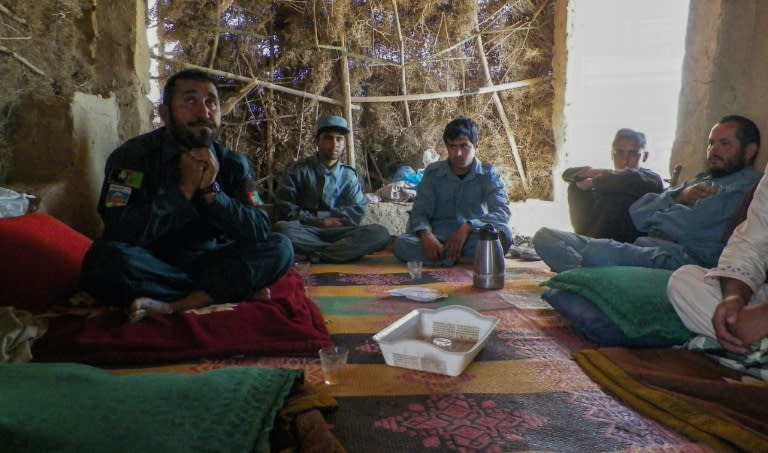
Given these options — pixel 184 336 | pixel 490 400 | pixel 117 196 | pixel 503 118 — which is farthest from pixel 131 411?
pixel 503 118

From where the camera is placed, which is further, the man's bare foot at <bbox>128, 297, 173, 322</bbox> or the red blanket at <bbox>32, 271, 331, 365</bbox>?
the man's bare foot at <bbox>128, 297, 173, 322</bbox>

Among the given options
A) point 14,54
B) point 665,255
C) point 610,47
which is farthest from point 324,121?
point 610,47

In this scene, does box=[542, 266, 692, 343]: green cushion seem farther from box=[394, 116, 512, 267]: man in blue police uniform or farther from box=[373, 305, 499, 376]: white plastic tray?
box=[394, 116, 512, 267]: man in blue police uniform

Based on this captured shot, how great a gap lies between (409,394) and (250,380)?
533mm

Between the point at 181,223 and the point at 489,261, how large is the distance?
70.3 inches

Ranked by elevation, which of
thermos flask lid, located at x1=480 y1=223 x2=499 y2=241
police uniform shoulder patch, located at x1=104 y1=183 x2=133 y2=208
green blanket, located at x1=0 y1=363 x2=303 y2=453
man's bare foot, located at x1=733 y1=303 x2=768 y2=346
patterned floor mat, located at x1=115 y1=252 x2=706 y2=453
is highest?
police uniform shoulder patch, located at x1=104 y1=183 x2=133 y2=208

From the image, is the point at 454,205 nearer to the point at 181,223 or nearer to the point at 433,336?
the point at 433,336

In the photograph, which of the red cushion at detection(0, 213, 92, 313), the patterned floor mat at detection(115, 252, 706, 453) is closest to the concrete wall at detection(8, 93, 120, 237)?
the red cushion at detection(0, 213, 92, 313)

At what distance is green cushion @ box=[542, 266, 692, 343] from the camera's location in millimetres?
2104

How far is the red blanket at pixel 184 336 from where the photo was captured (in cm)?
199

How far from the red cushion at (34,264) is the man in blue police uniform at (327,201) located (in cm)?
192

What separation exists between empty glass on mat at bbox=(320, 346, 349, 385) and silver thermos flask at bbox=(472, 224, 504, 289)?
5.03 ft

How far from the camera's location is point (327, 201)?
477cm

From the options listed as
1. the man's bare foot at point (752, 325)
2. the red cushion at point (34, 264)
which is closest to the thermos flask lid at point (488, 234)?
the man's bare foot at point (752, 325)
